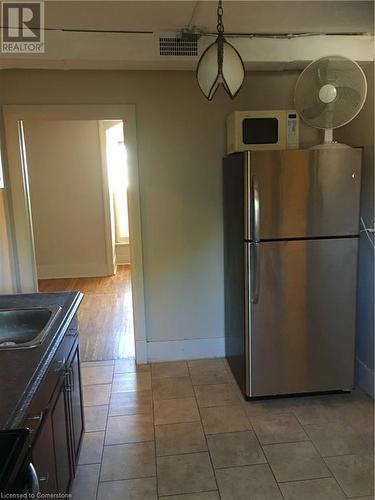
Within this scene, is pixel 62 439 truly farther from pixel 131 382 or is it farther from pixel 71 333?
pixel 131 382

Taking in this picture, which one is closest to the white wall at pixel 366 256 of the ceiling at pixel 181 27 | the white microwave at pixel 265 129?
the ceiling at pixel 181 27

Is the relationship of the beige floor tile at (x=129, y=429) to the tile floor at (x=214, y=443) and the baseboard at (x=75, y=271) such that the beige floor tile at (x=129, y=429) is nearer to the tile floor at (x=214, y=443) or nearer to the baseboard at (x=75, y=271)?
the tile floor at (x=214, y=443)

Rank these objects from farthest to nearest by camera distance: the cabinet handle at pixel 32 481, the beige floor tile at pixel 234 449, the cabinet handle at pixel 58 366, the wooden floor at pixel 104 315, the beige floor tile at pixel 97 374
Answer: the wooden floor at pixel 104 315 < the beige floor tile at pixel 97 374 < the beige floor tile at pixel 234 449 < the cabinet handle at pixel 58 366 < the cabinet handle at pixel 32 481

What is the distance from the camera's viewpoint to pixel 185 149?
3.09m

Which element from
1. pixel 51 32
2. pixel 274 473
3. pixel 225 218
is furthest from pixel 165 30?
pixel 274 473

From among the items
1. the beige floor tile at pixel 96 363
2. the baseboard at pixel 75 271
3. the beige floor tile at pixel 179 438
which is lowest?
the beige floor tile at pixel 179 438

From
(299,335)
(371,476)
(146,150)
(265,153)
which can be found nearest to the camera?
(371,476)

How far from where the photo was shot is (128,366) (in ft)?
10.7

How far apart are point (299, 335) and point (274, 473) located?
2.87 feet

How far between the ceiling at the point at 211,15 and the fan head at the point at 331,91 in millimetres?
257

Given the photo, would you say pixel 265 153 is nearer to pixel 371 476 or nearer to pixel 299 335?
pixel 299 335

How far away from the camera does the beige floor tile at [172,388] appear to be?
2818 mm

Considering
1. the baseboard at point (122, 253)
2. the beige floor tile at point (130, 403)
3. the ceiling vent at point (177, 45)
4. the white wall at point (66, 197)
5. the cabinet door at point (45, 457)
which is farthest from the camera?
the baseboard at point (122, 253)

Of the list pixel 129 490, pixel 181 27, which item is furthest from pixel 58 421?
pixel 181 27
